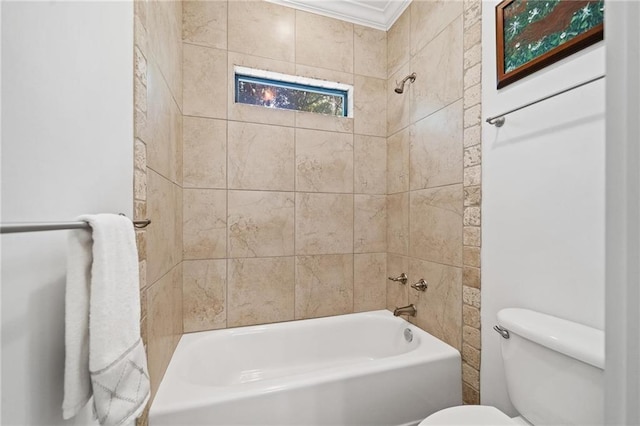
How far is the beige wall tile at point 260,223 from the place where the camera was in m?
1.82

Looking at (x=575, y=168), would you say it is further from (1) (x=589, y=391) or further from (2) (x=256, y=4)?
(2) (x=256, y=4)

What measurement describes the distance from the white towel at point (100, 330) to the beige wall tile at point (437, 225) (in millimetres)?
1487

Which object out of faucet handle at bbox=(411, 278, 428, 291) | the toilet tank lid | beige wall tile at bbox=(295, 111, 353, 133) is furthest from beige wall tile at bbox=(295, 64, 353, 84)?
the toilet tank lid

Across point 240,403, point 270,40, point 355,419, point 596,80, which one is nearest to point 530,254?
point 596,80

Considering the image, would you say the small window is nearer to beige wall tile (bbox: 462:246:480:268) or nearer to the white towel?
beige wall tile (bbox: 462:246:480:268)

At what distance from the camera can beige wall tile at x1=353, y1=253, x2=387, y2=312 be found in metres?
2.09

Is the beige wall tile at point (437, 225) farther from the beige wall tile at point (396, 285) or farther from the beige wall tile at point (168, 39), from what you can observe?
the beige wall tile at point (168, 39)

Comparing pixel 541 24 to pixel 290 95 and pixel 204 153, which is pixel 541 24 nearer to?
pixel 290 95

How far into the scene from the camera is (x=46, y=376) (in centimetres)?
51

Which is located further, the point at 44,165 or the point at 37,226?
the point at 44,165

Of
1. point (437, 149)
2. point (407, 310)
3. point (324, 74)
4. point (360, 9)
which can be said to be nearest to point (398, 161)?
point (437, 149)

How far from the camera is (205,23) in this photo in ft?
5.73

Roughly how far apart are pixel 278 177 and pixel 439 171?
105 centimetres

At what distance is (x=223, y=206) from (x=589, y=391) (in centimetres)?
185
